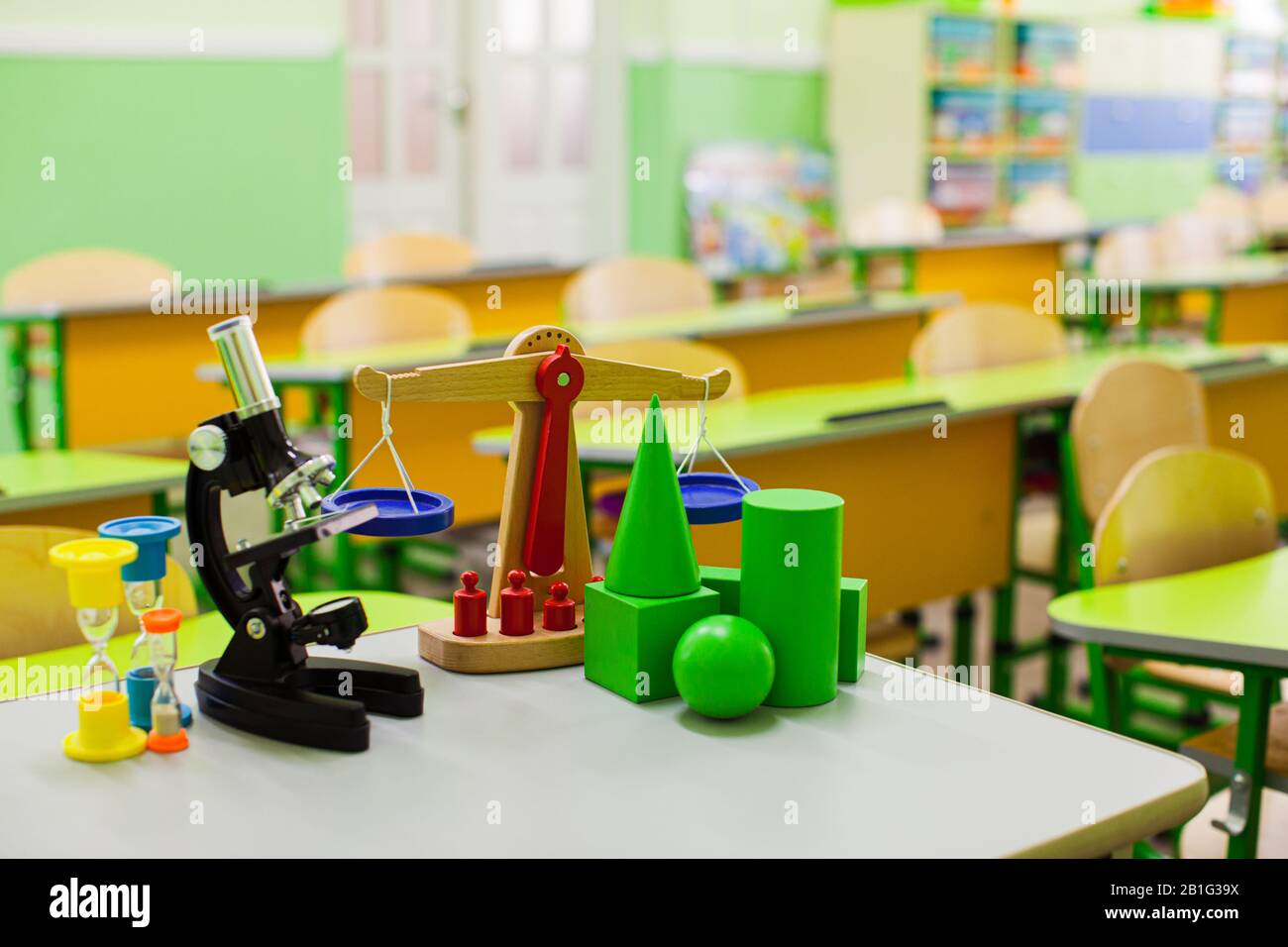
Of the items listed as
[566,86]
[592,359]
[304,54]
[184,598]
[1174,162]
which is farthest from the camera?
[1174,162]

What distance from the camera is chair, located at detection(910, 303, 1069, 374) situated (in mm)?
3609

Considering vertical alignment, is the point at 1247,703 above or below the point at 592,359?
below

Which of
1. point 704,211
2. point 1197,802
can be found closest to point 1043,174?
point 704,211

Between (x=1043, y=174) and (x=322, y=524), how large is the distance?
8.86 meters

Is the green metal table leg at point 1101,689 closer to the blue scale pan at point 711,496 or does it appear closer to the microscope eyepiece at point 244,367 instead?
the blue scale pan at point 711,496

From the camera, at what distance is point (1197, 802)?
1138mm

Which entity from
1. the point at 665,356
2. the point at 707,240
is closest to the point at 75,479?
the point at 665,356

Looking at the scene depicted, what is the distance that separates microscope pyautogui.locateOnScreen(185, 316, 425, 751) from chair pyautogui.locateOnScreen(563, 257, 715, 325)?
130 inches

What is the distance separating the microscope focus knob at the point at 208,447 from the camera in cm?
117

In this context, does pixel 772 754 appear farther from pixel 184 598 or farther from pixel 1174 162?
pixel 1174 162

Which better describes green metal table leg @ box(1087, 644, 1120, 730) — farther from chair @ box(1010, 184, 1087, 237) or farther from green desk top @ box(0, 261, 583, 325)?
chair @ box(1010, 184, 1087, 237)

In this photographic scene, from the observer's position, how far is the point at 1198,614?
187 centimetres

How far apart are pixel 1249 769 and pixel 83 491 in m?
1.90

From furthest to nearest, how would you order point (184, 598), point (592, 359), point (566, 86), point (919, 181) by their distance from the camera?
1. point (919, 181)
2. point (566, 86)
3. point (184, 598)
4. point (592, 359)
